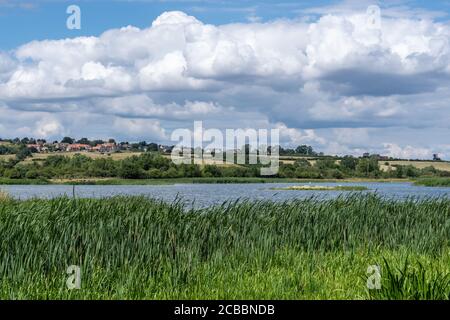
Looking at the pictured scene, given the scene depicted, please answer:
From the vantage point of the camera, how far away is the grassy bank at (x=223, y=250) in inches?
399

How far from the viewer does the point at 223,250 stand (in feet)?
44.7

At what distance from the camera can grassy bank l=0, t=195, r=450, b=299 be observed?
10.1 metres

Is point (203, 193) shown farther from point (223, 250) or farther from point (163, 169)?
point (163, 169)

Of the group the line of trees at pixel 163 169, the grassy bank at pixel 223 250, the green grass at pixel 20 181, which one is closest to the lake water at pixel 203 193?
the grassy bank at pixel 223 250

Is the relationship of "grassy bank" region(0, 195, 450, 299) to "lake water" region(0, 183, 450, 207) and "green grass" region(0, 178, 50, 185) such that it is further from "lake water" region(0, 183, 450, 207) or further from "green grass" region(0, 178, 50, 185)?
"green grass" region(0, 178, 50, 185)

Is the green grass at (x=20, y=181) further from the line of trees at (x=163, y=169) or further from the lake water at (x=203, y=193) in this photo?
the lake water at (x=203, y=193)

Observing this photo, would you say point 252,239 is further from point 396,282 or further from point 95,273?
point 396,282

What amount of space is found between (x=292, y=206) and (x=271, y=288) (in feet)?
22.8

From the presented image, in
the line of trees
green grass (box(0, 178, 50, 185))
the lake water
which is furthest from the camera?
the line of trees

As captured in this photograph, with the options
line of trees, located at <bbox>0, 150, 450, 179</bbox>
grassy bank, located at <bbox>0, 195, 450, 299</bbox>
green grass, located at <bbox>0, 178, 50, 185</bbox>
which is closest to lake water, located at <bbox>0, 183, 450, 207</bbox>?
grassy bank, located at <bbox>0, 195, 450, 299</bbox>

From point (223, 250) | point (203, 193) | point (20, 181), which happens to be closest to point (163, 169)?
point (20, 181)
